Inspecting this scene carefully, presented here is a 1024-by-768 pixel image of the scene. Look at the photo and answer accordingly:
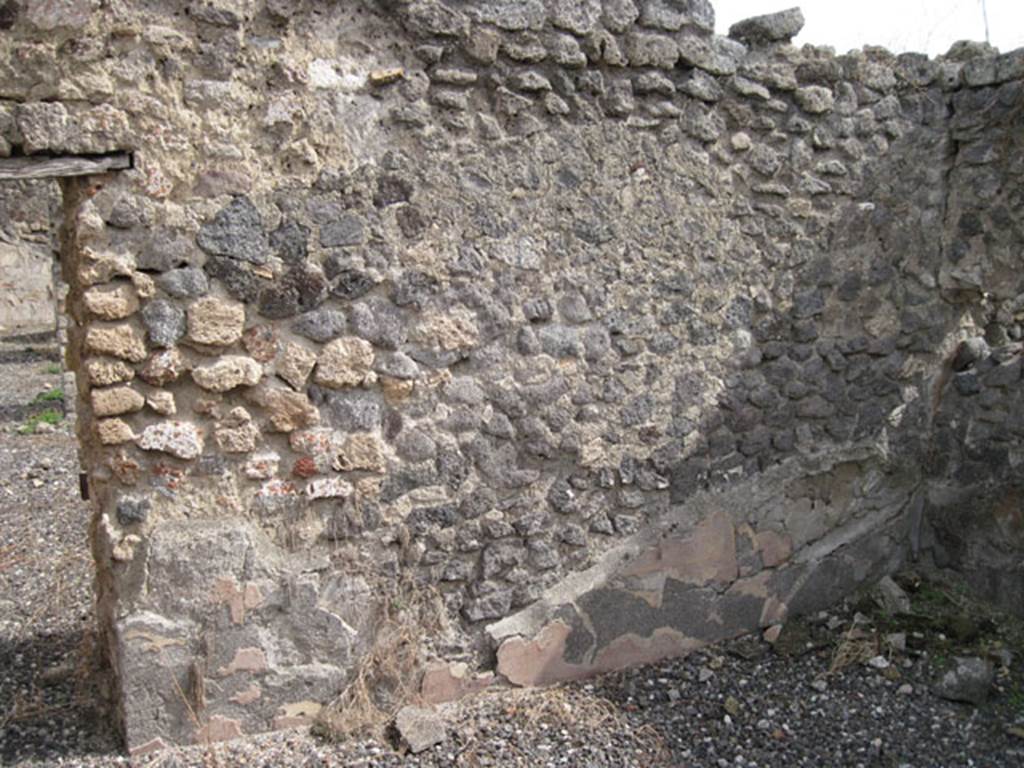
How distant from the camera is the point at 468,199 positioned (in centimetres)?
347

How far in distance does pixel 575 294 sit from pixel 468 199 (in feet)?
1.80

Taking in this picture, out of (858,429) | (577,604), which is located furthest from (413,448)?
(858,429)

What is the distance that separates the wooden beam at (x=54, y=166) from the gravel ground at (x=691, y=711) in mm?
1786

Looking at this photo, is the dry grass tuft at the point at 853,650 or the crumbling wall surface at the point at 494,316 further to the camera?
the dry grass tuft at the point at 853,650

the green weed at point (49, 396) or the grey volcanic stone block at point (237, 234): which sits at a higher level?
the grey volcanic stone block at point (237, 234)

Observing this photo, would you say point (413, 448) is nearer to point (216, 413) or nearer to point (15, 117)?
point (216, 413)

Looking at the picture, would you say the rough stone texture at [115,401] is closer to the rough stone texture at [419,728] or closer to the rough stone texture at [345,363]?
the rough stone texture at [345,363]

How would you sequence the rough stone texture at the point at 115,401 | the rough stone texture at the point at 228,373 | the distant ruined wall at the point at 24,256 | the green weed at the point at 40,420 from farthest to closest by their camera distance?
the distant ruined wall at the point at 24,256
the green weed at the point at 40,420
the rough stone texture at the point at 228,373
the rough stone texture at the point at 115,401

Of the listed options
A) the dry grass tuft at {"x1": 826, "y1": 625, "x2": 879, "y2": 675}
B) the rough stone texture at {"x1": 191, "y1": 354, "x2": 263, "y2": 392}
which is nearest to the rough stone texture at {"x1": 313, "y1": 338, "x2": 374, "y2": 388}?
the rough stone texture at {"x1": 191, "y1": 354, "x2": 263, "y2": 392}

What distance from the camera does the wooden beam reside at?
2844 mm

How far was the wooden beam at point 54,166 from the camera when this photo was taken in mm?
2844

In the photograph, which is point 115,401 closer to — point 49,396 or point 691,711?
point 691,711

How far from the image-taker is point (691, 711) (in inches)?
149

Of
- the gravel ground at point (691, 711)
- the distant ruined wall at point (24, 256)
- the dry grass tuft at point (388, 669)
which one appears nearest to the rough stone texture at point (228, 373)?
the dry grass tuft at point (388, 669)
